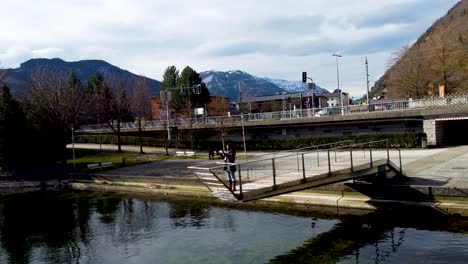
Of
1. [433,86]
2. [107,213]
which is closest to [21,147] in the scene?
[107,213]

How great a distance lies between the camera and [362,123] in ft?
130

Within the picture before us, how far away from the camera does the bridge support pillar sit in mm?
34600

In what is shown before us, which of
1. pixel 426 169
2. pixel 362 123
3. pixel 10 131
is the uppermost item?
pixel 10 131

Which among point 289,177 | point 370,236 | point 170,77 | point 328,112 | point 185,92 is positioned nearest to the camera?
point 370,236

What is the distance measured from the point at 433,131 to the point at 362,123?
21.8 feet

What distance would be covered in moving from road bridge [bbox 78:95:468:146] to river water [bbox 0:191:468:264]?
20.2 m

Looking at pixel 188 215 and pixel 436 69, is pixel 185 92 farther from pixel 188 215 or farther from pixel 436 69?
pixel 188 215

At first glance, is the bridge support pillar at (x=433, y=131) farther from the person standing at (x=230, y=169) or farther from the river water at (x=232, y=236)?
the person standing at (x=230, y=169)

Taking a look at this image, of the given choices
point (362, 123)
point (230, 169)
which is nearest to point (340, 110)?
point (362, 123)

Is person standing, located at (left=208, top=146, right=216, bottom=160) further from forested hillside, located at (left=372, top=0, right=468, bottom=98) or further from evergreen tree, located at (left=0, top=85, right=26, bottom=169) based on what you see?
forested hillside, located at (left=372, top=0, right=468, bottom=98)

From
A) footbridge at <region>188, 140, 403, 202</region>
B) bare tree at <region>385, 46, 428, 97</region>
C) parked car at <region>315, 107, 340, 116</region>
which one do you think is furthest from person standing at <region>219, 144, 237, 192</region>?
bare tree at <region>385, 46, 428, 97</region>

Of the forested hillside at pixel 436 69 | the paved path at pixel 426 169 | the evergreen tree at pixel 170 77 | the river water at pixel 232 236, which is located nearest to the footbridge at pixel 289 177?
the paved path at pixel 426 169

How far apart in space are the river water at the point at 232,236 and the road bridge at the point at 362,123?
66.2 ft

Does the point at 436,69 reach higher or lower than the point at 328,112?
higher
